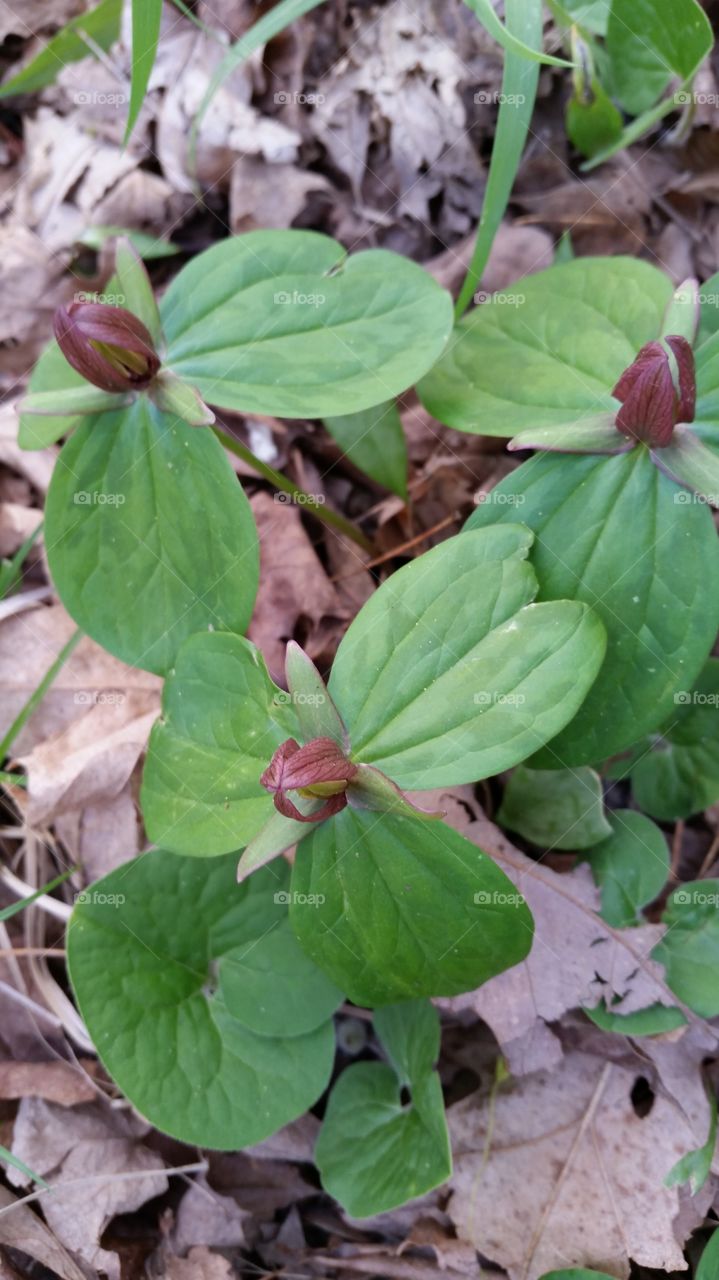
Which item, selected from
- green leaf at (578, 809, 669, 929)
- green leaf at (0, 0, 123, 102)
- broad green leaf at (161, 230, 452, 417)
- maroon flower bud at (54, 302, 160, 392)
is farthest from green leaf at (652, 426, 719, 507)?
green leaf at (0, 0, 123, 102)

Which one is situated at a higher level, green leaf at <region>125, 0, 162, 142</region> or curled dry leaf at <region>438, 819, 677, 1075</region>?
green leaf at <region>125, 0, 162, 142</region>

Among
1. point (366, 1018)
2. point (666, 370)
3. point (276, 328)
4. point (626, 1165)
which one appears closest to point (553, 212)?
point (276, 328)

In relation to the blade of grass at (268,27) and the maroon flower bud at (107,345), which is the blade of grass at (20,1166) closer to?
the maroon flower bud at (107,345)

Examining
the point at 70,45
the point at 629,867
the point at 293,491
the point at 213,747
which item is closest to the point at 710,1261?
the point at 629,867

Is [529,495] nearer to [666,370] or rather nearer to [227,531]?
[666,370]

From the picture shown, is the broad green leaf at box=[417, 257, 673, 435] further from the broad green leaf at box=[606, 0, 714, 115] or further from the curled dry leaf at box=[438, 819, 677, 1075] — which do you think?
the curled dry leaf at box=[438, 819, 677, 1075]

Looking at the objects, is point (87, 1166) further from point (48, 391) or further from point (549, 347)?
point (549, 347)
